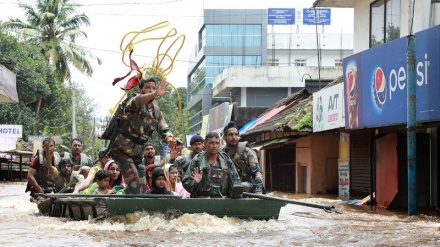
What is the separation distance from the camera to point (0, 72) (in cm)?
2533

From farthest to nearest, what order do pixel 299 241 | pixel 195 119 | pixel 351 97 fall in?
pixel 195 119 < pixel 351 97 < pixel 299 241

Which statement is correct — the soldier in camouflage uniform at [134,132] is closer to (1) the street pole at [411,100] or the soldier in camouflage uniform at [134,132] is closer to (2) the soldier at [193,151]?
(2) the soldier at [193,151]

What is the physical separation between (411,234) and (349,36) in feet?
172

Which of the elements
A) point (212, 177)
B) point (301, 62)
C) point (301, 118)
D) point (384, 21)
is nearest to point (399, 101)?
point (384, 21)

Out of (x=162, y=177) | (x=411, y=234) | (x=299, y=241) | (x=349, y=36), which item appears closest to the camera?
(x=299, y=241)

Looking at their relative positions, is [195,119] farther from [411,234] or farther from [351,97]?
[411,234]

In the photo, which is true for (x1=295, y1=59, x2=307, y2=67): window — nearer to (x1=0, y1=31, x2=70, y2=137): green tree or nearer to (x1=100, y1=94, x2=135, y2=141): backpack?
(x1=0, y1=31, x2=70, y2=137): green tree

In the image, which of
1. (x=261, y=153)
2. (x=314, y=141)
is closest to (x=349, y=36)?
(x=261, y=153)

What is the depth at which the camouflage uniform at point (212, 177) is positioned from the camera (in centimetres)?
1080

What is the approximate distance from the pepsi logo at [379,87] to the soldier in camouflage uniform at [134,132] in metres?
6.95

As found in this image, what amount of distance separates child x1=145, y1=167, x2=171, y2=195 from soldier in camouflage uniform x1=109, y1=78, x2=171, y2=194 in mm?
330

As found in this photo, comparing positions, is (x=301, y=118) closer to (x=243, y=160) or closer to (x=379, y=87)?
(x=379, y=87)

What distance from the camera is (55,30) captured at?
46.9 m

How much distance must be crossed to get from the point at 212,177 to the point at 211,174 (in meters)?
0.05
